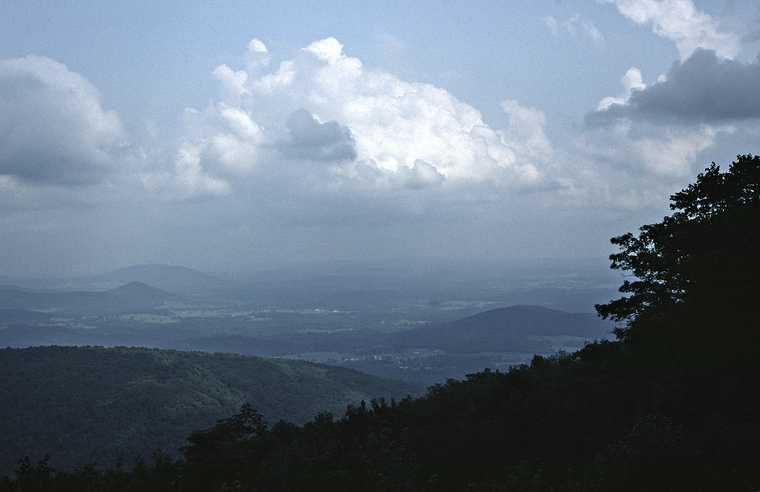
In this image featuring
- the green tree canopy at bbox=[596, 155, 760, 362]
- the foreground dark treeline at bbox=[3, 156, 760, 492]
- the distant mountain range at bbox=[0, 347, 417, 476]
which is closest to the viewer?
the foreground dark treeline at bbox=[3, 156, 760, 492]

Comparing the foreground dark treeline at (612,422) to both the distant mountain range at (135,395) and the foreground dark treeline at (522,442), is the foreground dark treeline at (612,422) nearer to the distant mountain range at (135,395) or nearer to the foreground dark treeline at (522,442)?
the foreground dark treeline at (522,442)

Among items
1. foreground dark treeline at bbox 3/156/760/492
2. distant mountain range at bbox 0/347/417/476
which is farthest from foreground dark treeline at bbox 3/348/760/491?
distant mountain range at bbox 0/347/417/476

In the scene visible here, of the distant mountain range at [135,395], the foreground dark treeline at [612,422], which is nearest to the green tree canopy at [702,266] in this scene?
the foreground dark treeline at [612,422]

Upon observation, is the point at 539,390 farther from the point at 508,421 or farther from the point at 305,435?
the point at 305,435

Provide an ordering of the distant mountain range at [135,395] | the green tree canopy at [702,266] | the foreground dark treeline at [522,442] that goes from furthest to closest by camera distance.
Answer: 1. the distant mountain range at [135,395]
2. the green tree canopy at [702,266]
3. the foreground dark treeline at [522,442]

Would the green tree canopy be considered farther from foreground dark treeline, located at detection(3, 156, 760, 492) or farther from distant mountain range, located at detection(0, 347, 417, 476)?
distant mountain range, located at detection(0, 347, 417, 476)

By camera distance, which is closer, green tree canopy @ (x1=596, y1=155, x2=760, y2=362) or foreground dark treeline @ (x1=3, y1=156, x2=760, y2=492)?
foreground dark treeline @ (x1=3, y1=156, x2=760, y2=492)

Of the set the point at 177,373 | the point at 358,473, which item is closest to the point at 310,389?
the point at 177,373
